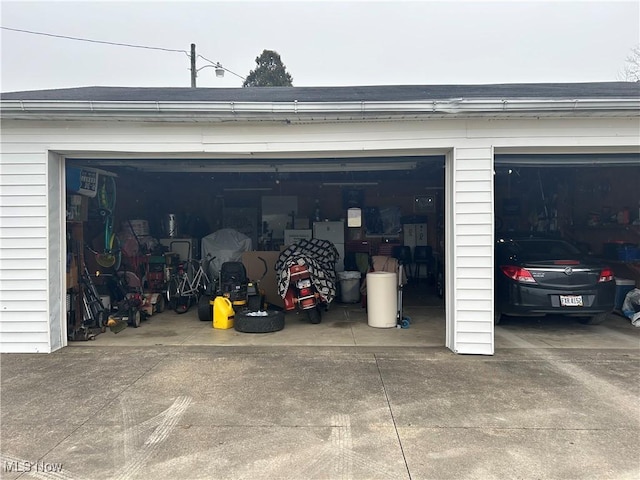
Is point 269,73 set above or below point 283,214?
above

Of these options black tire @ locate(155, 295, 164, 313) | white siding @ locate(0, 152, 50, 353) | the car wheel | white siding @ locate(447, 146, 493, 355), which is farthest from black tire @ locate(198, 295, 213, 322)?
the car wheel

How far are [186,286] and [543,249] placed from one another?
6.38 metres

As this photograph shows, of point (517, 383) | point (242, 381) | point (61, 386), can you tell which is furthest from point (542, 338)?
point (61, 386)

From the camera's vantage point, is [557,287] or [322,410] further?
[557,287]

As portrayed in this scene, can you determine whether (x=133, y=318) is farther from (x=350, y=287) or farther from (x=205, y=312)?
(x=350, y=287)

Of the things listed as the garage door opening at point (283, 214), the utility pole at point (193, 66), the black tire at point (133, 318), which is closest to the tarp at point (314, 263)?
the garage door opening at point (283, 214)

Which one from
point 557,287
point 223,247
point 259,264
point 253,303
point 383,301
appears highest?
point 223,247

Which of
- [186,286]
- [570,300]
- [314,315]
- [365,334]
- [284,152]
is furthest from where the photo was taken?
[186,286]

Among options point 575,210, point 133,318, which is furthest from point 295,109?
point 575,210

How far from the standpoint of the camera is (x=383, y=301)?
6430 mm

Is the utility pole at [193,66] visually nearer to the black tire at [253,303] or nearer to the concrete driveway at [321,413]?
the black tire at [253,303]

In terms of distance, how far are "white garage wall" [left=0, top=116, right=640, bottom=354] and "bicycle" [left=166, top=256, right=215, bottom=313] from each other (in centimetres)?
258

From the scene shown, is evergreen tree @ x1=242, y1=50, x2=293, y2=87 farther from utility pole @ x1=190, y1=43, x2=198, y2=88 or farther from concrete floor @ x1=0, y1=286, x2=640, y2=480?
concrete floor @ x1=0, y1=286, x2=640, y2=480

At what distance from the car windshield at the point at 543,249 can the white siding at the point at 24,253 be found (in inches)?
260
